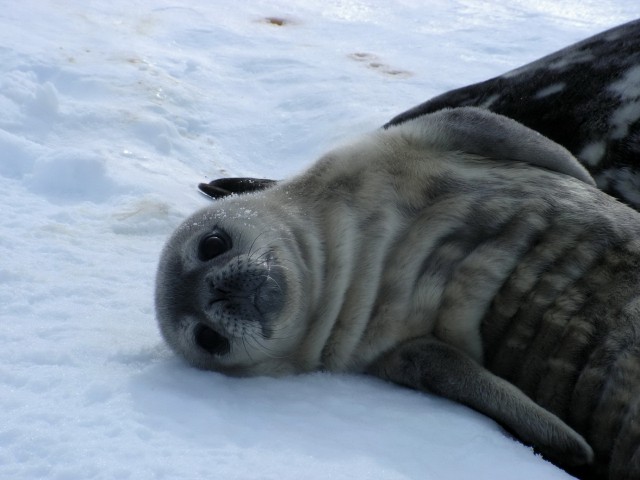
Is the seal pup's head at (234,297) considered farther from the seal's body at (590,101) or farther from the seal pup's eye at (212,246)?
the seal's body at (590,101)

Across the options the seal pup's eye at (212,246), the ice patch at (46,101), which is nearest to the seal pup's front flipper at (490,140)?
the seal pup's eye at (212,246)

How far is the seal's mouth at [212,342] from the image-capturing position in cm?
269

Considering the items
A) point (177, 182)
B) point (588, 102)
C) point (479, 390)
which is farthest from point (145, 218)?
point (588, 102)

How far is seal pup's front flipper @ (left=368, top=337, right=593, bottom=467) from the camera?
242 centimetres

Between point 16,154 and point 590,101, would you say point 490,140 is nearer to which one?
point 590,101

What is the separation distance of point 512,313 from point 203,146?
2.16 m

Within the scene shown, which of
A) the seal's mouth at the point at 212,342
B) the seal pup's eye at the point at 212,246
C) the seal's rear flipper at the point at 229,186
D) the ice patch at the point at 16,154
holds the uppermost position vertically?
the seal pup's eye at the point at 212,246

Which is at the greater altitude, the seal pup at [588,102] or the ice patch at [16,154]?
the seal pup at [588,102]

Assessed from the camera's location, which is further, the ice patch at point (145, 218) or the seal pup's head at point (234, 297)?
the ice patch at point (145, 218)

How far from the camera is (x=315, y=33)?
637cm

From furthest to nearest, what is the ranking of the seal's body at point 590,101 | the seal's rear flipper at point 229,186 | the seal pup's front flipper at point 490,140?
the seal's rear flipper at point 229,186 → the seal's body at point 590,101 → the seal pup's front flipper at point 490,140

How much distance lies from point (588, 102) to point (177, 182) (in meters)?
1.63

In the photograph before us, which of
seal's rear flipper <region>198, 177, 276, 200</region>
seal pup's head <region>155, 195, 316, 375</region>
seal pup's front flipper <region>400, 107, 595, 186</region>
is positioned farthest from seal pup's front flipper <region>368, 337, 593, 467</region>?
seal's rear flipper <region>198, 177, 276, 200</region>

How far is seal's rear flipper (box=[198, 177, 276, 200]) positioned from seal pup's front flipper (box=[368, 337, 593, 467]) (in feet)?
4.01
